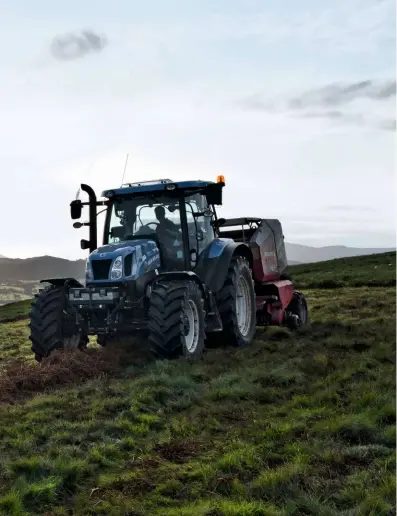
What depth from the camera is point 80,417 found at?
7566mm

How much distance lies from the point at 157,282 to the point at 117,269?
806mm

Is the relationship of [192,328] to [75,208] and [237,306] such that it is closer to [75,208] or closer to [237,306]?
[237,306]

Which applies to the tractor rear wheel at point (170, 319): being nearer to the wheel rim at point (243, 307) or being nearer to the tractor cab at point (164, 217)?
the tractor cab at point (164, 217)

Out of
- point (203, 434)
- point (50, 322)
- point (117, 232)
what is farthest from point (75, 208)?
point (203, 434)

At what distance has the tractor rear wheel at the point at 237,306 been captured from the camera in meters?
12.6

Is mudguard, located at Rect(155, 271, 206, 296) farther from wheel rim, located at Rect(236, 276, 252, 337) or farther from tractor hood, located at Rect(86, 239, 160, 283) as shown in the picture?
wheel rim, located at Rect(236, 276, 252, 337)

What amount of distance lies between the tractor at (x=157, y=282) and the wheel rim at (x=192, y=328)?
2cm

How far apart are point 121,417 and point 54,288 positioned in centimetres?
478

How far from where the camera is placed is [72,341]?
12.0 metres

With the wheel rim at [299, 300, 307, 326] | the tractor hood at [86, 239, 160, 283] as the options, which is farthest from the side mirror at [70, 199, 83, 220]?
the wheel rim at [299, 300, 307, 326]

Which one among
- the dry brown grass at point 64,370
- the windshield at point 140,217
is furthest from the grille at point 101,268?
the dry brown grass at point 64,370

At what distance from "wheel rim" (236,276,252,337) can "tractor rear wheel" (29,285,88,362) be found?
366cm

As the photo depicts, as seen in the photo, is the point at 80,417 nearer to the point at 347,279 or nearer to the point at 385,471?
the point at 385,471

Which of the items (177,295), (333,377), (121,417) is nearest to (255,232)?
(177,295)
